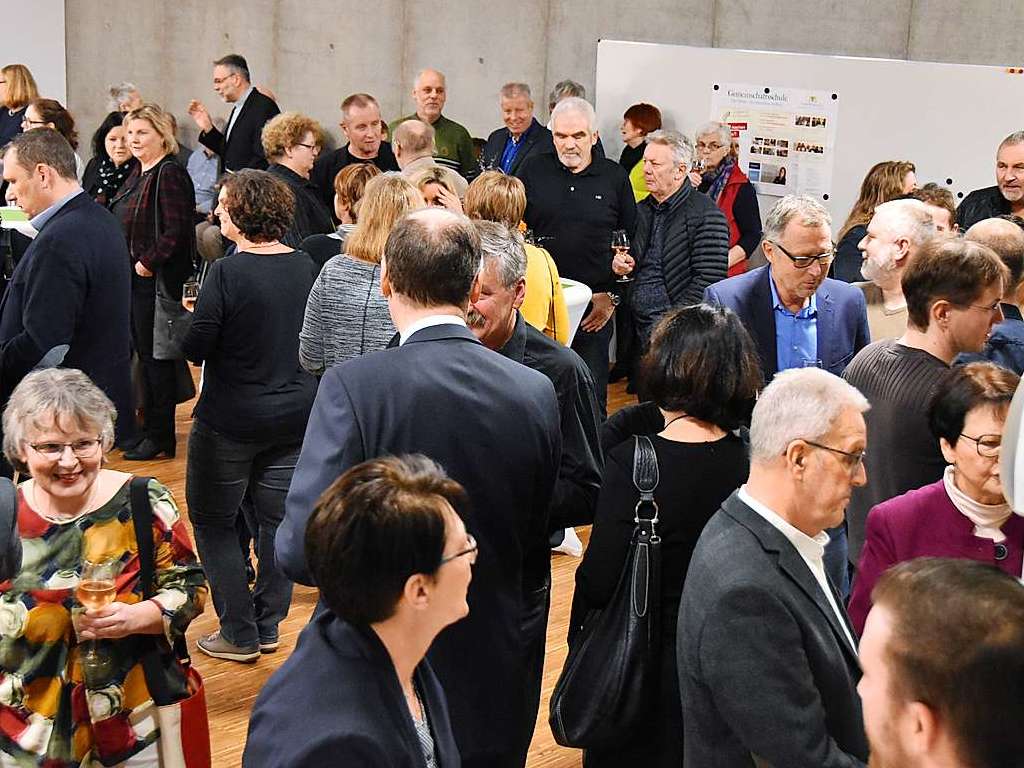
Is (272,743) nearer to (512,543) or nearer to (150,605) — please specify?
(512,543)

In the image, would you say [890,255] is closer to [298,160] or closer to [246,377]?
[246,377]

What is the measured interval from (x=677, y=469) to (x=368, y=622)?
41.6 inches

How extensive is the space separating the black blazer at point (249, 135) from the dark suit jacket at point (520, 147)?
1553 millimetres

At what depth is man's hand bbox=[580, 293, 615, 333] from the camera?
5980mm

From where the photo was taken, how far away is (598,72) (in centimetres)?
853

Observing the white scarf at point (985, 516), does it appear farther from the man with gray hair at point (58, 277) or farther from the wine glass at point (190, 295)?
the man with gray hair at point (58, 277)

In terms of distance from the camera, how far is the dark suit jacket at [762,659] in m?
2.14

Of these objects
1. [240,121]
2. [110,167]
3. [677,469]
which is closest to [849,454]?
[677,469]

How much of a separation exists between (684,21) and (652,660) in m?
6.39

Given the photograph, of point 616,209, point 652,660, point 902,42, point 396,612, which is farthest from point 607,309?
point 396,612

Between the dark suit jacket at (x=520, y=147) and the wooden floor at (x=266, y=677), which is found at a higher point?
the dark suit jacket at (x=520, y=147)

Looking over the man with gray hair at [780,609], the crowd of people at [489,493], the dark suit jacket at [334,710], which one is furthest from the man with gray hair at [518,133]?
the dark suit jacket at [334,710]

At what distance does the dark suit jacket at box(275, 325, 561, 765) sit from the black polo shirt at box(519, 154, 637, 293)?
3.49 meters

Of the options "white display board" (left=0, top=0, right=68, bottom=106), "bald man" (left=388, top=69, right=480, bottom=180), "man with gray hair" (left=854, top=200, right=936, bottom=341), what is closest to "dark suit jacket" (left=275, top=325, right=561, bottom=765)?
"man with gray hair" (left=854, top=200, right=936, bottom=341)
